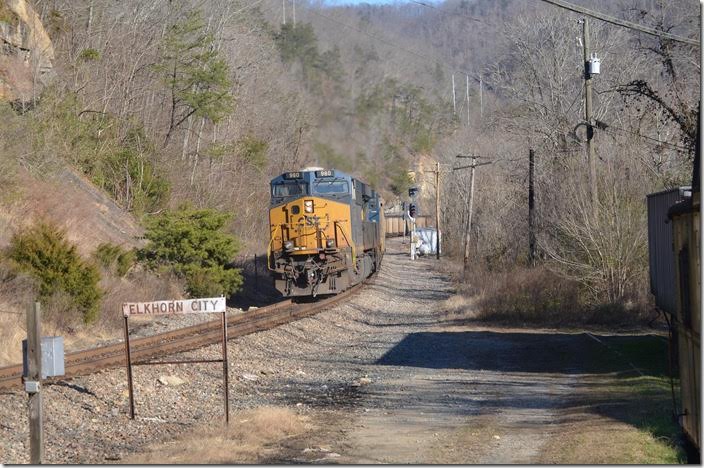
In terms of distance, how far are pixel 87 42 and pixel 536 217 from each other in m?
20.9

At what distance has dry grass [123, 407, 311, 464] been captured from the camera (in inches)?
380

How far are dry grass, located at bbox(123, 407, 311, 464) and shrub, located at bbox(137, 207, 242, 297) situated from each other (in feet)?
45.9

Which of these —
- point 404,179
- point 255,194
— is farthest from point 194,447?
point 404,179

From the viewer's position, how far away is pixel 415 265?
55.0m

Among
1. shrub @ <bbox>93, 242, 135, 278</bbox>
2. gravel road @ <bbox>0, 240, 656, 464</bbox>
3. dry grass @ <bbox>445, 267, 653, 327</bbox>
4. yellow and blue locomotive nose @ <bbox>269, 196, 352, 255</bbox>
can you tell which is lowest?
gravel road @ <bbox>0, 240, 656, 464</bbox>

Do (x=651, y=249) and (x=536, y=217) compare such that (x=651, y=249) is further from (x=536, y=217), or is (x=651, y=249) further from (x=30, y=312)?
(x=536, y=217)

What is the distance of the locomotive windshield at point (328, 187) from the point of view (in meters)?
27.2

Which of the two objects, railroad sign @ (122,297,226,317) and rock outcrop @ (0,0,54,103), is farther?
rock outcrop @ (0,0,54,103)

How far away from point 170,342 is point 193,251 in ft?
Result: 29.5

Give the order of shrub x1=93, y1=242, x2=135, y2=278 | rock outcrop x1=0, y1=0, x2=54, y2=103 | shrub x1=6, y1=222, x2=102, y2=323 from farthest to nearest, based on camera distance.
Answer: rock outcrop x1=0, y1=0, x2=54, y2=103 → shrub x1=93, y1=242, x2=135, y2=278 → shrub x1=6, y1=222, x2=102, y2=323

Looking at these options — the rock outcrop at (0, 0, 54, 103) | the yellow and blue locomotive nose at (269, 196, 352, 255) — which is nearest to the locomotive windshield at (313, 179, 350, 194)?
the yellow and blue locomotive nose at (269, 196, 352, 255)

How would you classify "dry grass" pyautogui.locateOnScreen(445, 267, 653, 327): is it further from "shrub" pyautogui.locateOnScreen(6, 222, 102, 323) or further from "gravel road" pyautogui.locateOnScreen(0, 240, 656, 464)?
"shrub" pyautogui.locateOnScreen(6, 222, 102, 323)

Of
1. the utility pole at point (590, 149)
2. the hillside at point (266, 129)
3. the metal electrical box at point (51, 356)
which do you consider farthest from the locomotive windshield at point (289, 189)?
the metal electrical box at point (51, 356)

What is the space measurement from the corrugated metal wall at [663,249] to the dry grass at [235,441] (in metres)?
4.92
